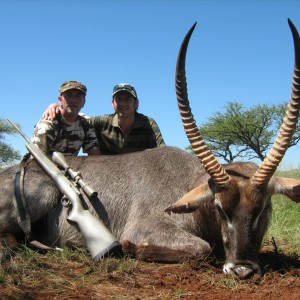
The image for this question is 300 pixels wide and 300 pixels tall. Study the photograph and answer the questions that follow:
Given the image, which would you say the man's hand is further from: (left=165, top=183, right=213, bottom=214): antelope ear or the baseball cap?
(left=165, top=183, right=213, bottom=214): antelope ear

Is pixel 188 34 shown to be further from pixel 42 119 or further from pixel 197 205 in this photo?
pixel 42 119

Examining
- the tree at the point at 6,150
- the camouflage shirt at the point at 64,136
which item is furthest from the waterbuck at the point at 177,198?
the tree at the point at 6,150

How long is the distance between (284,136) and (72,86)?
391 cm

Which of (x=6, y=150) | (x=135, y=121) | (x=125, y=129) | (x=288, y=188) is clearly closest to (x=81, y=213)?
(x=288, y=188)

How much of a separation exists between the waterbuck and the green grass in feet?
4.42

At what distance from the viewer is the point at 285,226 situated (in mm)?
6645

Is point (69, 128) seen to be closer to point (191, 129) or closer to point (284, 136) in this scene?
point (191, 129)

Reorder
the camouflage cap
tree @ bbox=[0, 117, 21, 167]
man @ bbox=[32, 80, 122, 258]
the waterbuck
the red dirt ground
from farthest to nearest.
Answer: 1. tree @ bbox=[0, 117, 21, 167]
2. the camouflage cap
3. man @ bbox=[32, 80, 122, 258]
4. the waterbuck
5. the red dirt ground

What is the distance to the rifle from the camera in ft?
14.7

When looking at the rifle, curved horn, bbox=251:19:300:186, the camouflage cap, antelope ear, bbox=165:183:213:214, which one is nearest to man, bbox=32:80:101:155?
the camouflage cap

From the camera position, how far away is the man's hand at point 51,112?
22.6 feet

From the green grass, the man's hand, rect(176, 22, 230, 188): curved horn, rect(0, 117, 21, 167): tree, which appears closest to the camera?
rect(176, 22, 230, 188): curved horn

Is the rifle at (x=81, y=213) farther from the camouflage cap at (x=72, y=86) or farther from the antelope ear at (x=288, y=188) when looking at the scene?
the antelope ear at (x=288, y=188)

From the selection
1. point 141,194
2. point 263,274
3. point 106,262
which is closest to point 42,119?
point 141,194
